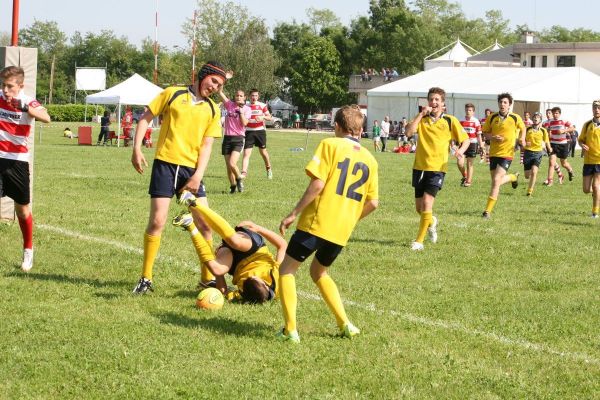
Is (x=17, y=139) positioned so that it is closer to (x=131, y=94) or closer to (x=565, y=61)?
(x=131, y=94)

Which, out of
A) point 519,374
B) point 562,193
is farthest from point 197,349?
point 562,193

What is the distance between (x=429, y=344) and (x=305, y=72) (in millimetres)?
88137

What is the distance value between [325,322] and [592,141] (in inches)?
389

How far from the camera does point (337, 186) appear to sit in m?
6.75

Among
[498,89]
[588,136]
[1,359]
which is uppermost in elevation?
[498,89]

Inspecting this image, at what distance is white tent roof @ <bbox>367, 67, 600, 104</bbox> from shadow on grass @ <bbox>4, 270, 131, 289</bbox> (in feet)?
135

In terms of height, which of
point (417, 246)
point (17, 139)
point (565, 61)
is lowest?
point (417, 246)

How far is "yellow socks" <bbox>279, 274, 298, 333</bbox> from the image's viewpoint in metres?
6.86

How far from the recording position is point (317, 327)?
24.2 feet

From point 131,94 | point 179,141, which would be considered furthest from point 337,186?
point 131,94

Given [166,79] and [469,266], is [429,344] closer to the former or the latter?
[469,266]

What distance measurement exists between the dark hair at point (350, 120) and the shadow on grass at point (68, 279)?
3034mm

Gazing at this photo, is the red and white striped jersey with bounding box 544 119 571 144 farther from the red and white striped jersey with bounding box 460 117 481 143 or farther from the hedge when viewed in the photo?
the hedge

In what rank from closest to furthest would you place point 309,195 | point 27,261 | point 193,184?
point 309,195, point 193,184, point 27,261
